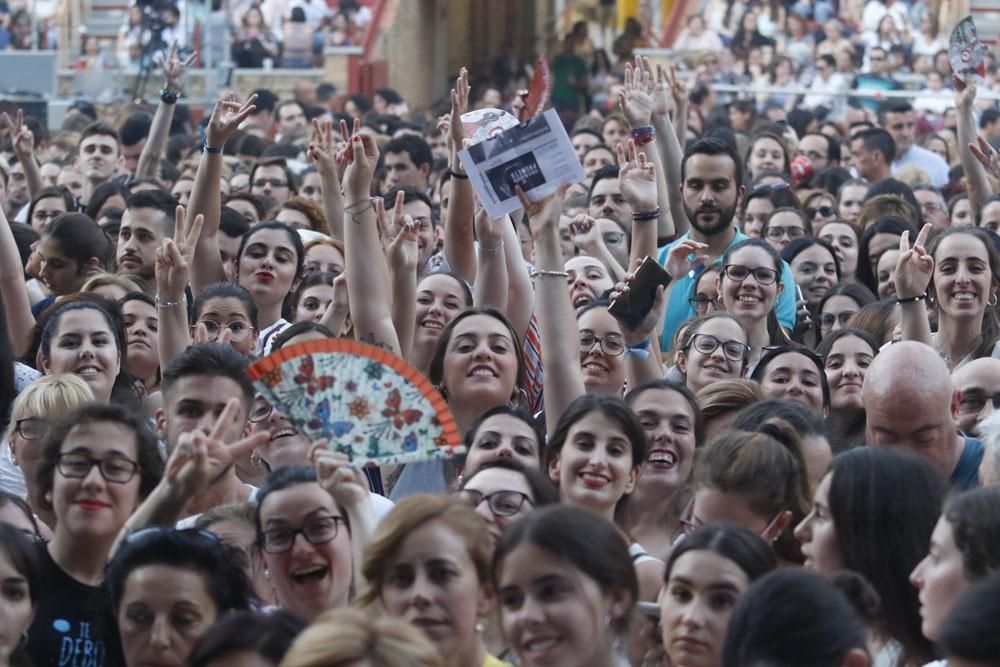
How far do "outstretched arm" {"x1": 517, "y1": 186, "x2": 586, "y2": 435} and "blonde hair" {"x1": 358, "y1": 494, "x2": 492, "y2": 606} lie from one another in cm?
188

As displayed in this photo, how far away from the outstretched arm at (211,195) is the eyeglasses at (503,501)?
3438 millimetres

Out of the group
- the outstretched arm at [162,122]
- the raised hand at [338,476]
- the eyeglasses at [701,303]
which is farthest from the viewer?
the outstretched arm at [162,122]

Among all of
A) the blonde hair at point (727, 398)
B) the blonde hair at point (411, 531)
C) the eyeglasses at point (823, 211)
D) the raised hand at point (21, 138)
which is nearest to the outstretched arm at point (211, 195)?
the blonde hair at point (727, 398)

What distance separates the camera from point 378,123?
17.0m

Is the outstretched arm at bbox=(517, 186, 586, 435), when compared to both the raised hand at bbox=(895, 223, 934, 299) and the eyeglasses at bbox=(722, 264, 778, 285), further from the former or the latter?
the raised hand at bbox=(895, 223, 934, 299)

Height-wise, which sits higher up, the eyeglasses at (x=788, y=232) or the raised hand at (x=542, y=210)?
the raised hand at (x=542, y=210)

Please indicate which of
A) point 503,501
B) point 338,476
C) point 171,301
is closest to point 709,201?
point 171,301

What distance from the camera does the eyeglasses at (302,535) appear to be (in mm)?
5246

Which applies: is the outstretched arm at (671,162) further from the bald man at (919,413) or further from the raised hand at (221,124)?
the bald man at (919,413)

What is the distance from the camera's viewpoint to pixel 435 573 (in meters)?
4.69

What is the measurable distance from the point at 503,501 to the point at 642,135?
4.10 metres

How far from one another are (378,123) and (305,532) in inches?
474

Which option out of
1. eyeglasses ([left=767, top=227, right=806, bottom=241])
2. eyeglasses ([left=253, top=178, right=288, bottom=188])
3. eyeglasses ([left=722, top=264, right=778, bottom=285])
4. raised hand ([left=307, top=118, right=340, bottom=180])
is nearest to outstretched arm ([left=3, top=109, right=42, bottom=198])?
eyeglasses ([left=253, top=178, right=288, bottom=188])

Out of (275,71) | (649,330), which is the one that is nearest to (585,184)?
(649,330)
